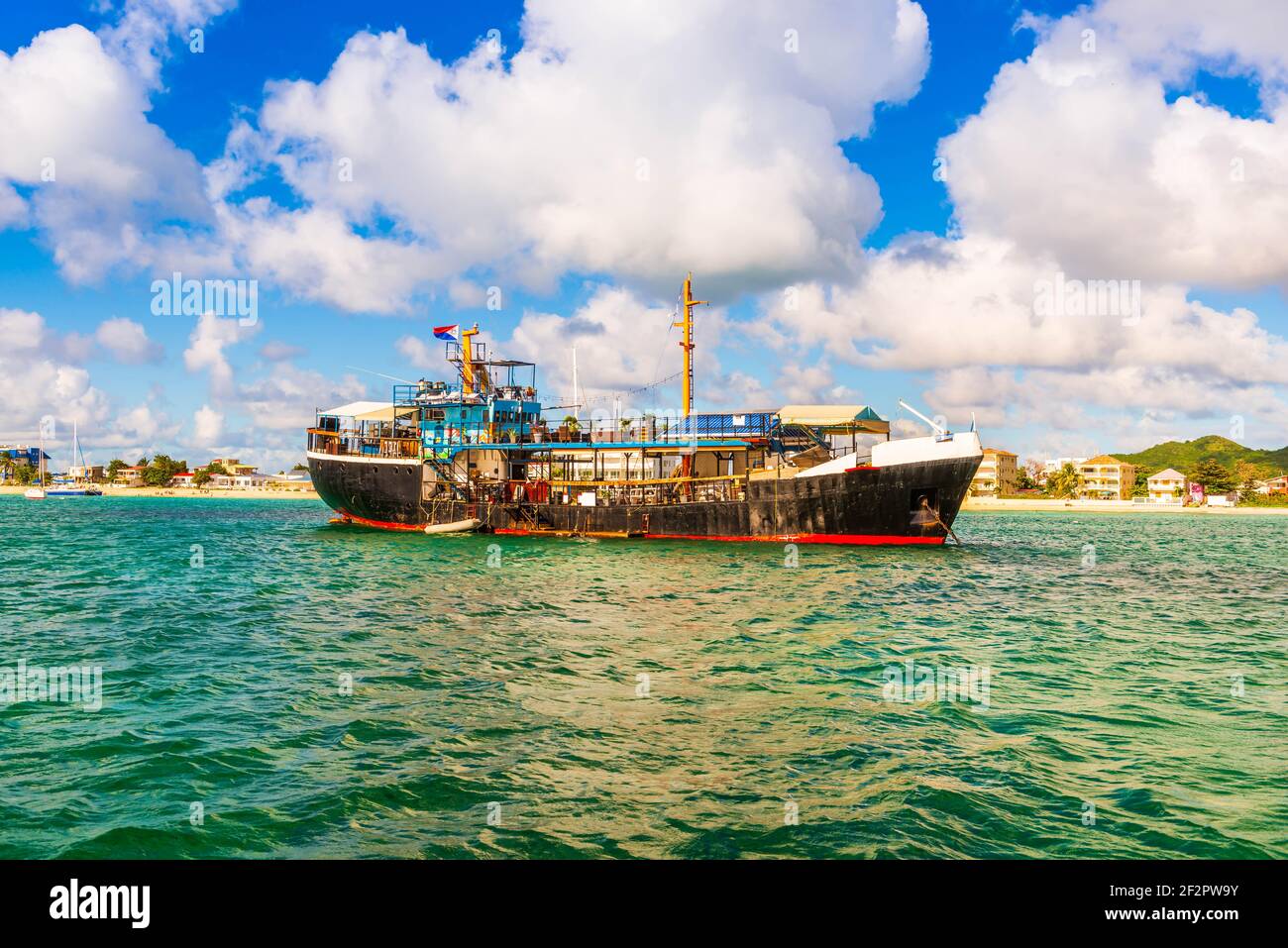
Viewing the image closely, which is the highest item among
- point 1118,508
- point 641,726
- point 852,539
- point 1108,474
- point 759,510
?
→ point 1108,474

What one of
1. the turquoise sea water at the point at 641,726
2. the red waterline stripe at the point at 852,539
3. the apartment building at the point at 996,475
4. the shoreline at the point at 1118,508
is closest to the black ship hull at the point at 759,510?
the red waterline stripe at the point at 852,539

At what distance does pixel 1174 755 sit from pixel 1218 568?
33.8 meters

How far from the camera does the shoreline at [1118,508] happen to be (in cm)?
12194

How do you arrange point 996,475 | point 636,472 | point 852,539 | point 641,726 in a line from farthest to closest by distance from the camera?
point 996,475 → point 636,472 → point 852,539 → point 641,726

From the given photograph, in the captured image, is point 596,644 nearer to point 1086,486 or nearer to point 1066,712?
point 1066,712

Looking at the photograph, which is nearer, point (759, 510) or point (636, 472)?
point (759, 510)

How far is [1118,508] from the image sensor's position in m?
128

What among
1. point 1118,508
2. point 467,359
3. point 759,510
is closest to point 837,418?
point 759,510

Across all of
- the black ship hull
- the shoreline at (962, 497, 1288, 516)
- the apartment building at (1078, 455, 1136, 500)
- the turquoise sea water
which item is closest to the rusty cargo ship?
the black ship hull

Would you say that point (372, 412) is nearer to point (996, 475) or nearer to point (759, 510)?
point (759, 510)

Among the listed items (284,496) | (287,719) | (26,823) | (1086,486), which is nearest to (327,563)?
(287,719)

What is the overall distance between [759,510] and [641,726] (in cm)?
3457

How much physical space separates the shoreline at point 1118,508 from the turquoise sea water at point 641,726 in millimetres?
114657
